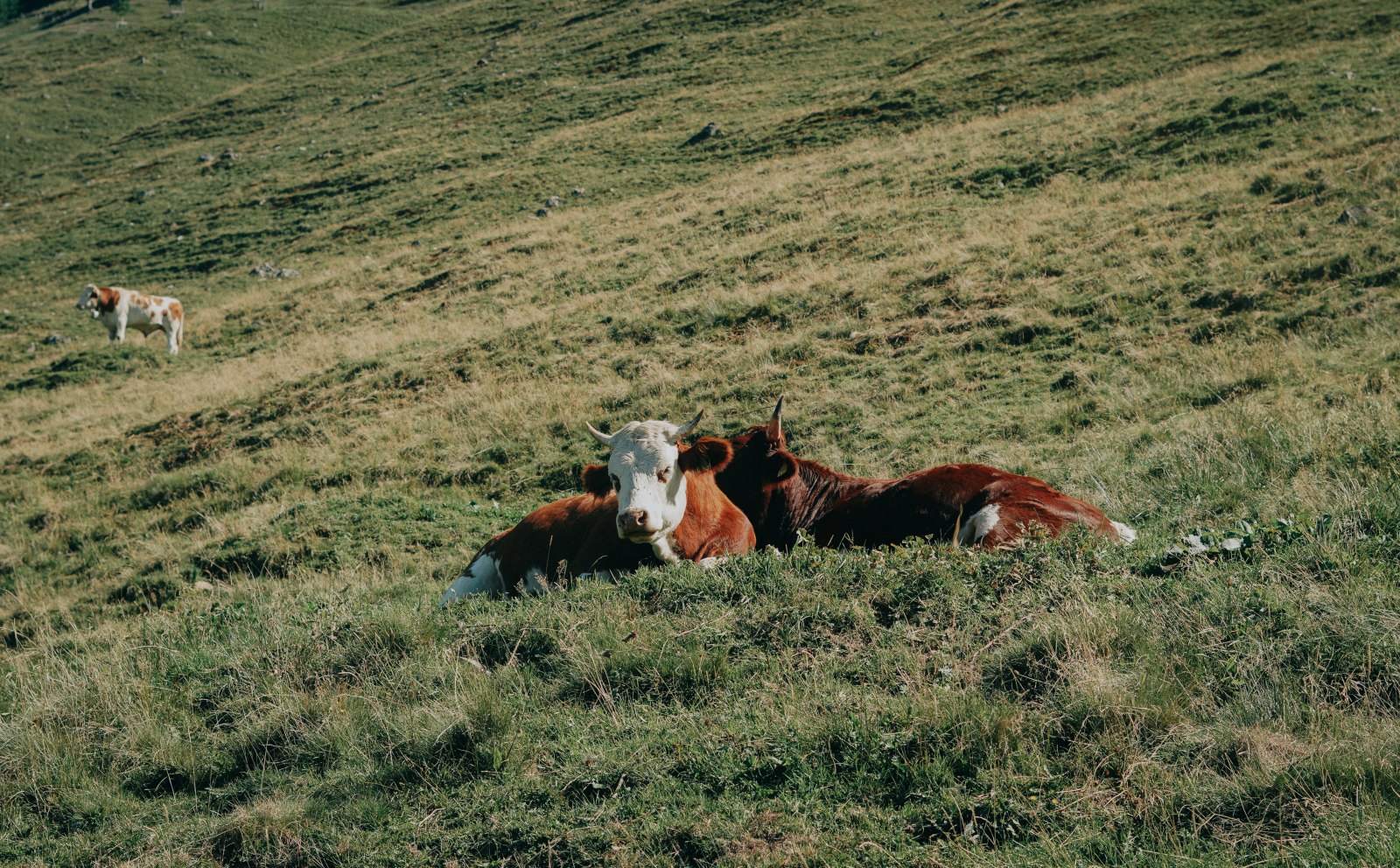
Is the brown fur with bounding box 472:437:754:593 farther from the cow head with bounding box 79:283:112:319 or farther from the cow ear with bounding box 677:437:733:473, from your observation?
the cow head with bounding box 79:283:112:319

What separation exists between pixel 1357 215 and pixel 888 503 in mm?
13429

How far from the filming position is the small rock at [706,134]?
39.2 m

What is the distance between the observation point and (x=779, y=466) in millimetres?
9945

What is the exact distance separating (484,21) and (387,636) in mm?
79548

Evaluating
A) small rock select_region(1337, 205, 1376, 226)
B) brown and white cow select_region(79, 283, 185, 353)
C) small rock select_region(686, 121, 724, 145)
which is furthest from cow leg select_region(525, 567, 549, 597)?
small rock select_region(686, 121, 724, 145)

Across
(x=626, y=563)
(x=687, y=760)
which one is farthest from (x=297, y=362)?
(x=687, y=760)

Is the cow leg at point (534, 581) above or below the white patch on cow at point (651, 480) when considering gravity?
below

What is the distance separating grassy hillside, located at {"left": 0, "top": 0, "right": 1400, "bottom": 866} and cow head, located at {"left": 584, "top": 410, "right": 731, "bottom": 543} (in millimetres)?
704

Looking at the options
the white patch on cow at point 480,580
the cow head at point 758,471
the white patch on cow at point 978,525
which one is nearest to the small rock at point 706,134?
the cow head at point 758,471

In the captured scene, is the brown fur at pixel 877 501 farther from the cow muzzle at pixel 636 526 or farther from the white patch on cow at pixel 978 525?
the cow muzzle at pixel 636 526

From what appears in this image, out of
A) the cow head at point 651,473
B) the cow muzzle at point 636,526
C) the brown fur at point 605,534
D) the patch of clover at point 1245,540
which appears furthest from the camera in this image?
the brown fur at point 605,534

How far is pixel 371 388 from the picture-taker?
19438 mm

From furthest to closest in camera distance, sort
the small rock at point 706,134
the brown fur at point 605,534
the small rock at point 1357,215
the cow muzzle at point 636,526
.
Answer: the small rock at point 706,134
the small rock at point 1357,215
the brown fur at point 605,534
the cow muzzle at point 636,526

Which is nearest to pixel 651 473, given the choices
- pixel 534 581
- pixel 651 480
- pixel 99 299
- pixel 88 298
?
pixel 651 480
